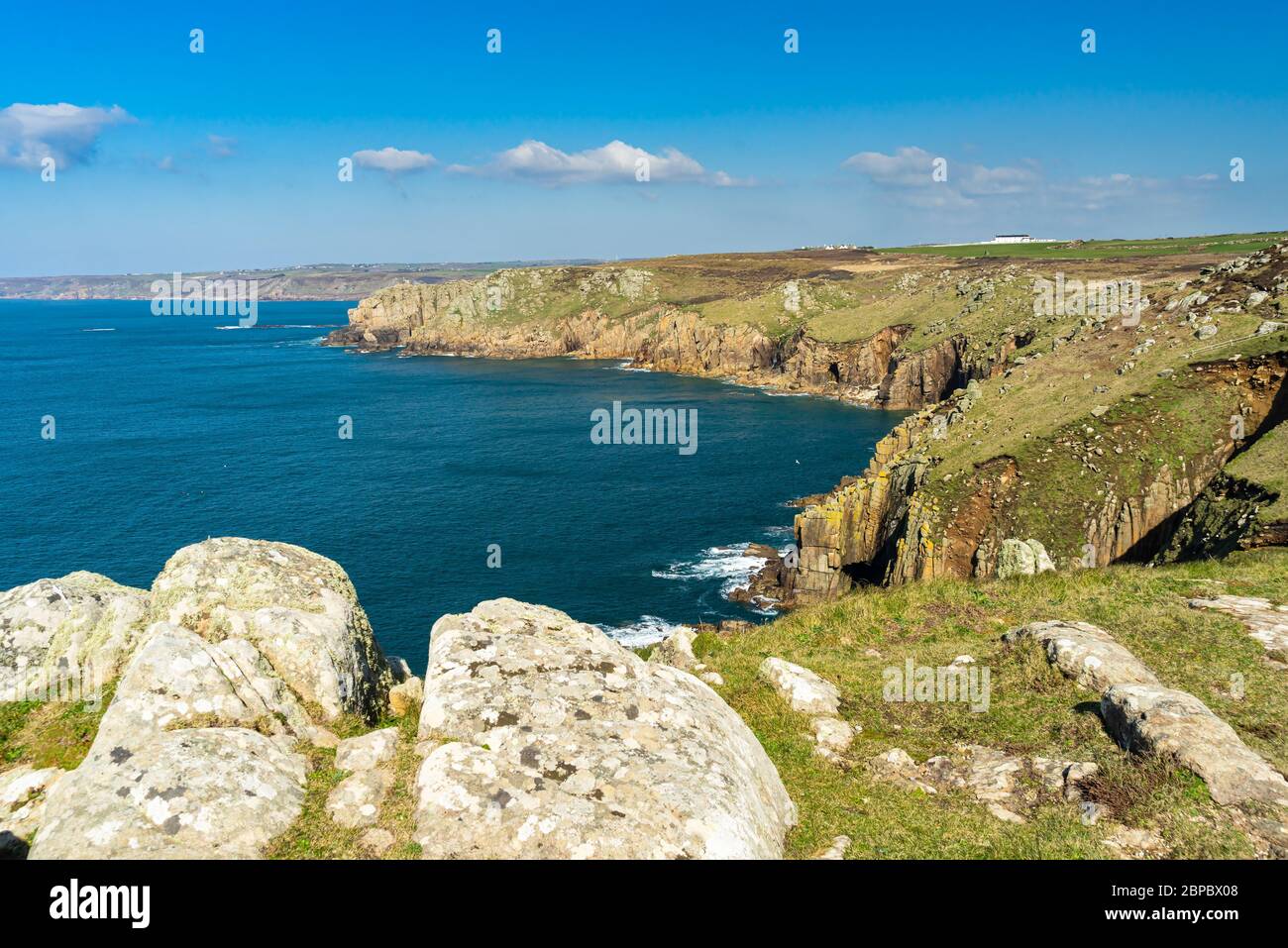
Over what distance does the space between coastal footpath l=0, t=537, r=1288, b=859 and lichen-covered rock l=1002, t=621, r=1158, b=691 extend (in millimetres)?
71

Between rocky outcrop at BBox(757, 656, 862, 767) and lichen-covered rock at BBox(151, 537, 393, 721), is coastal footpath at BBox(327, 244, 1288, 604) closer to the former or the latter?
rocky outcrop at BBox(757, 656, 862, 767)

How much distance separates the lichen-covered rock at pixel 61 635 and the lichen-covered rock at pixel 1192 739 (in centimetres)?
2086

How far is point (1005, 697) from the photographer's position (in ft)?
52.9

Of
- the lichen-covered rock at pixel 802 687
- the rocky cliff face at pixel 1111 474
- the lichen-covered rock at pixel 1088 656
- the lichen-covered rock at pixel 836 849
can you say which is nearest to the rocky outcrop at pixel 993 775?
the lichen-covered rock at pixel 802 687

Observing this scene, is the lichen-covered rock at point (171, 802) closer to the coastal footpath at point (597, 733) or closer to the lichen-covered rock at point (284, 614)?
the coastal footpath at point (597, 733)

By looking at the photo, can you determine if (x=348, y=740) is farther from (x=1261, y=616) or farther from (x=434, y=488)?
(x=434, y=488)

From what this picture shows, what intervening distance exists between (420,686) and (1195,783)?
1590cm

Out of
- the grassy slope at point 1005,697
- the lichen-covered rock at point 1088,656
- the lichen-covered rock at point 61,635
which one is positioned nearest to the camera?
the grassy slope at point 1005,697

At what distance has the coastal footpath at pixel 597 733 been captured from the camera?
10000 millimetres

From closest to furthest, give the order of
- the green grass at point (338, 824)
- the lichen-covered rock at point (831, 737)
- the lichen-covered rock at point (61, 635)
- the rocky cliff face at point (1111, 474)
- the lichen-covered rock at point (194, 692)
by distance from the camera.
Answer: the green grass at point (338, 824)
the lichen-covered rock at point (194, 692)
the lichen-covered rock at point (831, 737)
the lichen-covered rock at point (61, 635)
the rocky cliff face at point (1111, 474)

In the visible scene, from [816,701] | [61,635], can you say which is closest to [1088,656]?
[816,701]

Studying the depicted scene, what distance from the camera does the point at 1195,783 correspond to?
37.3 feet

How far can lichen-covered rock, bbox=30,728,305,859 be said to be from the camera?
30.2 ft
